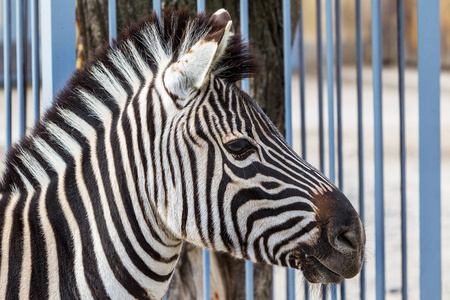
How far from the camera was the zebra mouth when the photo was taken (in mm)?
1805

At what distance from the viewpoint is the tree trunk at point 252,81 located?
11.3ft

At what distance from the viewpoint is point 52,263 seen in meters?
1.81

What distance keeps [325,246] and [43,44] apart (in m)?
1.42

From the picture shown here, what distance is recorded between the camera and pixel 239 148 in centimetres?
180

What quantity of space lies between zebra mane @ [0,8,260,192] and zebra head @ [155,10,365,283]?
11 cm

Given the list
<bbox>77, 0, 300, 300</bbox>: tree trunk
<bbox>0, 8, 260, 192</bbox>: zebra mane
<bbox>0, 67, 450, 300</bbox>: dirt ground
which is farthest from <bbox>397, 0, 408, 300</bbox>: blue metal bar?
<bbox>0, 67, 450, 300</bbox>: dirt ground

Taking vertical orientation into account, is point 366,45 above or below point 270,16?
above

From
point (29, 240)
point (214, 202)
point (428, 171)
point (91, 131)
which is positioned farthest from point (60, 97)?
point (428, 171)

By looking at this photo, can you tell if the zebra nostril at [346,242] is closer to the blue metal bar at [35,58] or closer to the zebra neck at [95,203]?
the zebra neck at [95,203]

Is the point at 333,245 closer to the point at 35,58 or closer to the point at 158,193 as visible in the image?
the point at 158,193

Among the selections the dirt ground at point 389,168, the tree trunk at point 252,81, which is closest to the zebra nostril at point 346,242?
the tree trunk at point 252,81

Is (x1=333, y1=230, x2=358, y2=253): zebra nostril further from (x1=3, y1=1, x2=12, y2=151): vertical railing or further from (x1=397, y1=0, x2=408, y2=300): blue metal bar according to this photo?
(x1=3, y1=1, x2=12, y2=151): vertical railing

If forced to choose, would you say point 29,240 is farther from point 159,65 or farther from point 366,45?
point 366,45

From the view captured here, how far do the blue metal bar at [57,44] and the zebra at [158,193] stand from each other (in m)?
0.51
